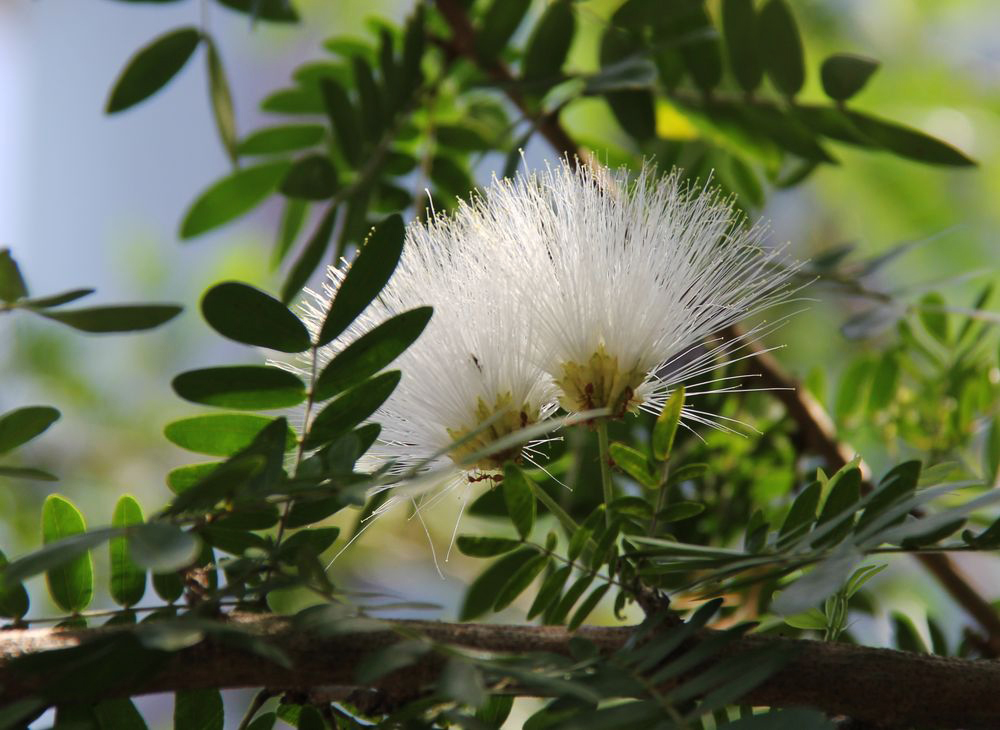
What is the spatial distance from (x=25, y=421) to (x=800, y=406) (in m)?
0.66

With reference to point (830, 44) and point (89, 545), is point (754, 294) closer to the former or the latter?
point (89, 545)

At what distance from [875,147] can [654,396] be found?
1.14ft

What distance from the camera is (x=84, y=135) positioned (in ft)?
10.9

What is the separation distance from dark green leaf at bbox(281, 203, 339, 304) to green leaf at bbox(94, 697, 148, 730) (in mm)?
359

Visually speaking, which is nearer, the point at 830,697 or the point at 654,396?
the point at 830,697

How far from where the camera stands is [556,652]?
47 centimetres

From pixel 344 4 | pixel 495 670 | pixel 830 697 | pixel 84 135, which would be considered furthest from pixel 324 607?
pixel 84 135

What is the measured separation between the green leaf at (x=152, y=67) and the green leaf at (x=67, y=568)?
430mm

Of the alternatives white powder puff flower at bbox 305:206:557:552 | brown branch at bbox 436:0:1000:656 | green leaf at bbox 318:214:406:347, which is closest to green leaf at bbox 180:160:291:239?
brown branch at bbox 436:0:1000:656

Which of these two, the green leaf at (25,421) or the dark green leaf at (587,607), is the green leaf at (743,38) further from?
the green leaf at (25,421)

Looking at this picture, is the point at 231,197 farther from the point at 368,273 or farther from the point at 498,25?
the point at 368,273

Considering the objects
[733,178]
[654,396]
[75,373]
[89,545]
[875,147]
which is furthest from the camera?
[75,373]

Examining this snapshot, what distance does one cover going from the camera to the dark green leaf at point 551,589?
52cm

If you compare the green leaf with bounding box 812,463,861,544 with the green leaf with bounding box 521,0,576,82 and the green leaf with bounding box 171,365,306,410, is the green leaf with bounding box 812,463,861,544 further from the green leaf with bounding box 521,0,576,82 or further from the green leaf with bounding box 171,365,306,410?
the green leaf with bounding box 521,0,576,82
